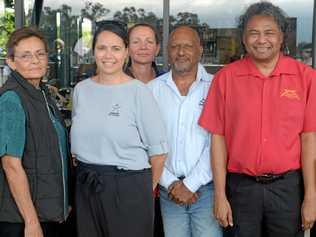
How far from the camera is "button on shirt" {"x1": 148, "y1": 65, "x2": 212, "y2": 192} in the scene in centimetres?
276

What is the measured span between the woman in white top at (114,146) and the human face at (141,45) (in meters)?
0.60

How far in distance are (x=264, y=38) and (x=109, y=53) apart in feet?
2.58

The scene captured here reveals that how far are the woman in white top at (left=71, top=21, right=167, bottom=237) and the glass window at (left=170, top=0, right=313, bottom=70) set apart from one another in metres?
4.58

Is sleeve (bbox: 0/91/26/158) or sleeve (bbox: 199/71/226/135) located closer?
sleeve (bbox: 0/91/26/158)

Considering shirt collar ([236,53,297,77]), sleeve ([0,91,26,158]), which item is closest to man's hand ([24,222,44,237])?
sleeve ([0,91,26,158])

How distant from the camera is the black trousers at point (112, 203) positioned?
239 cm

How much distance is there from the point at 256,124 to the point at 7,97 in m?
1.22

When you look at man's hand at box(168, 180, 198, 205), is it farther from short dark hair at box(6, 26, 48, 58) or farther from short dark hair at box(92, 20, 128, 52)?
short dark hair at box(6, 26, 48, 58)

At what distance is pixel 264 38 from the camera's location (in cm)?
255

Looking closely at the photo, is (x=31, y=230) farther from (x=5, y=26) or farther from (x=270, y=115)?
(x=5, y=26)

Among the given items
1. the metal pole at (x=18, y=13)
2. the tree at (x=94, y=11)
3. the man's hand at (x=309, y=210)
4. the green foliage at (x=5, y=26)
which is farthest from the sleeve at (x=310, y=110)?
the tree at (x=94, y=11)

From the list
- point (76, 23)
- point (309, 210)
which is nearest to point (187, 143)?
point (309, 210)

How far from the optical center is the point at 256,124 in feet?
8.37

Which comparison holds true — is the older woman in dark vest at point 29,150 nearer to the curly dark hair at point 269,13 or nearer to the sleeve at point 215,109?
the sleeve at point 215,109
